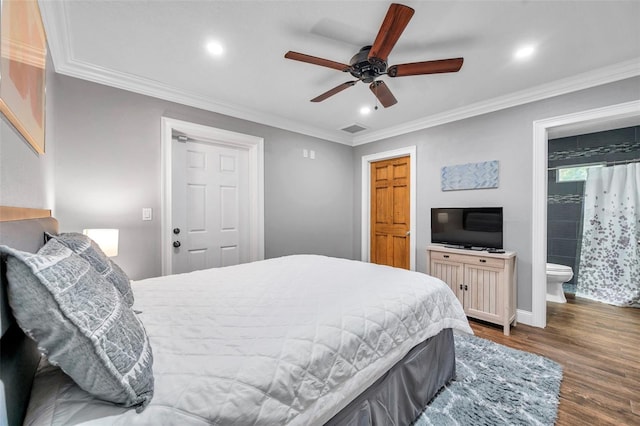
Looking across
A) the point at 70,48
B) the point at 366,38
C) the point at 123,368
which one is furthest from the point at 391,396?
the point at 70,48

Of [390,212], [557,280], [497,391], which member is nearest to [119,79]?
[390,212]

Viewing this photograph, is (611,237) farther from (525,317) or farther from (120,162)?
(120,162)

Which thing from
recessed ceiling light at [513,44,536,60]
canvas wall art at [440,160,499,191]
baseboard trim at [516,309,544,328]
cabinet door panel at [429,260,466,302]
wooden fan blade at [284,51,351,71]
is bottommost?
baseboard trim at [516,309,544,328]

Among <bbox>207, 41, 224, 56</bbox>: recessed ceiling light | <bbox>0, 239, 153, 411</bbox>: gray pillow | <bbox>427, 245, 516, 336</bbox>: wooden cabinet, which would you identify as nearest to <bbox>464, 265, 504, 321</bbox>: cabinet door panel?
<bbox>427, 245, 516, 336</bbox>: wooden cabinet

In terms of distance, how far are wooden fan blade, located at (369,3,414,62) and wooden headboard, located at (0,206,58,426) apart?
1820 mm

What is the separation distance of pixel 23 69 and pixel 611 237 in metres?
5.61

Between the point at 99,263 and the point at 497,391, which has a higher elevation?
the point at 99,263

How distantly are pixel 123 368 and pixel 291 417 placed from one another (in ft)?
1.74

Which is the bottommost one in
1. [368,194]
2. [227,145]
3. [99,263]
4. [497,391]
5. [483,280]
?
[497,391]

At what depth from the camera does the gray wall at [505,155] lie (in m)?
2.61

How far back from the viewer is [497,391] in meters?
1.81

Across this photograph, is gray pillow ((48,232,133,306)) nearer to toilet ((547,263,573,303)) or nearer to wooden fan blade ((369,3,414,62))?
wooden fan blade ((369,3,414,62))

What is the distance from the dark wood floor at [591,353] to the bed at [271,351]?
2.57 feet

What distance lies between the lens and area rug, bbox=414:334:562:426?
5.17 ft
